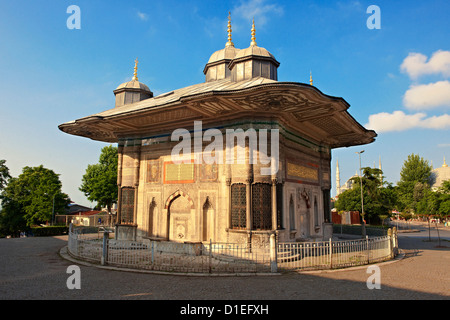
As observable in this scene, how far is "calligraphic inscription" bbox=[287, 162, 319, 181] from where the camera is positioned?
477 inches

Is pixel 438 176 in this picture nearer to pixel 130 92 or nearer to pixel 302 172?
pixel 302 172

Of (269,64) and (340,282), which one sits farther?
(269,64)

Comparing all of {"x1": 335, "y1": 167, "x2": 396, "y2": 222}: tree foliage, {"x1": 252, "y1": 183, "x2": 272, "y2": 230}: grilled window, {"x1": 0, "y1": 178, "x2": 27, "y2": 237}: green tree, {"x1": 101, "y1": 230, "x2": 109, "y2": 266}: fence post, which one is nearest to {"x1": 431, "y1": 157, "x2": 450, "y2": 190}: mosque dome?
{"x1": 335, "y1": 167, "x2": 396, "y2": 222}: tree foliage

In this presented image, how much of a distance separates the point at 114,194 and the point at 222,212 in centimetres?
2370

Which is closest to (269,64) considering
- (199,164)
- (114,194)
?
(199,164)

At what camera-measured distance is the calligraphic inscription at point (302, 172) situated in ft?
39.7

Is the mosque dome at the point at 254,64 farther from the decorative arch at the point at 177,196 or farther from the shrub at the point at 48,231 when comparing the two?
the shrub at the point at 48,231

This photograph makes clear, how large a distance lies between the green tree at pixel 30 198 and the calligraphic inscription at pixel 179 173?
2340cm

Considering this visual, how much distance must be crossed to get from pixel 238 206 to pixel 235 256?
183 cm

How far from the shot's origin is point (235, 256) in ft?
30.5

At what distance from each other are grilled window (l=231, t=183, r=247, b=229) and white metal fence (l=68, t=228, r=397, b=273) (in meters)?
0.81

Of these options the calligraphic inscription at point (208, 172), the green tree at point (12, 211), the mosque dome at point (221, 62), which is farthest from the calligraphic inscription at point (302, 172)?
the green tree at point (12, 211)

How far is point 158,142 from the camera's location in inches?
519
